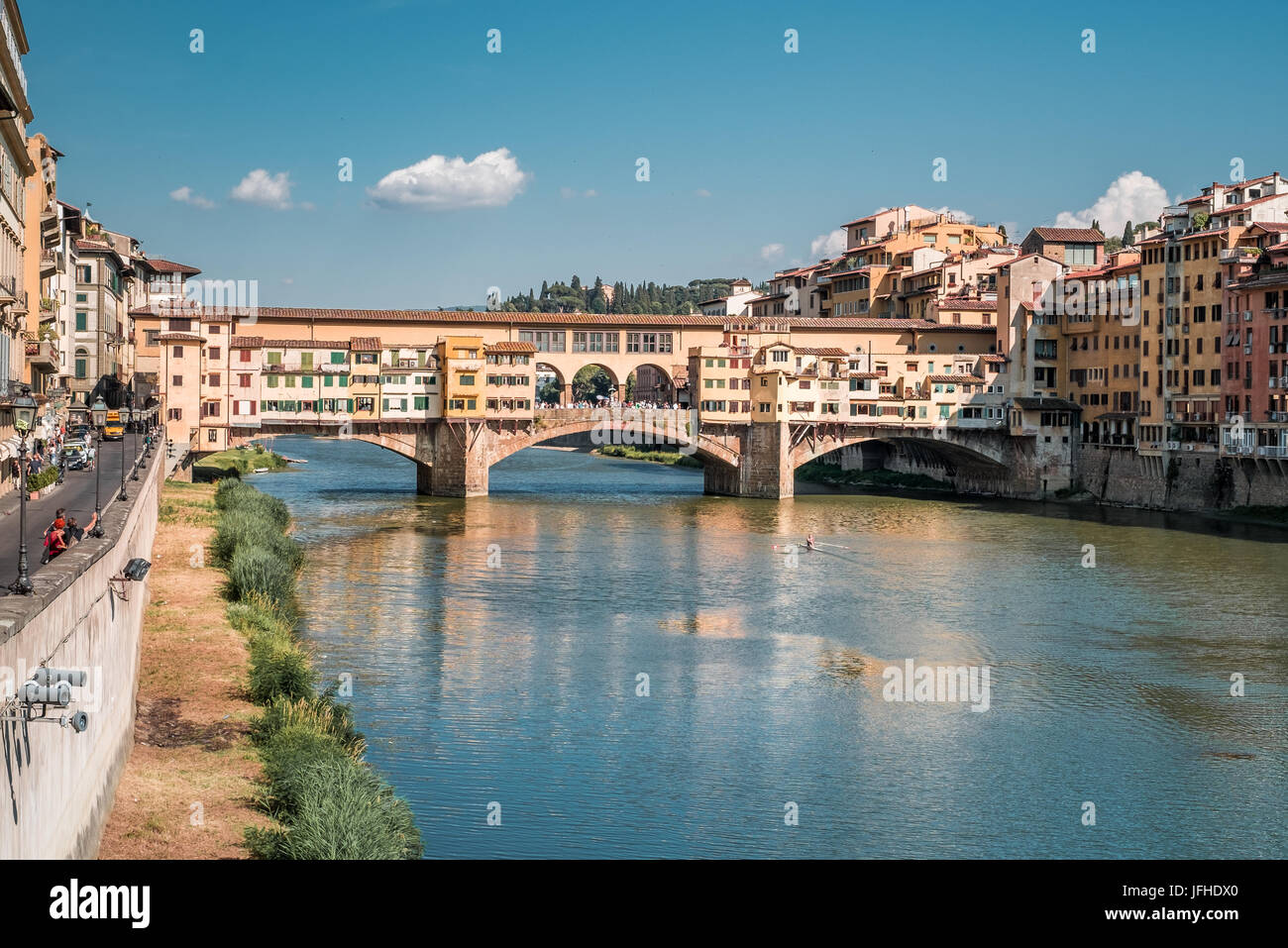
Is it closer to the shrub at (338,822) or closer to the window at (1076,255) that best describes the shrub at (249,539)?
the shrub at (338,822)

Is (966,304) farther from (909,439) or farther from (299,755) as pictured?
(299,755)

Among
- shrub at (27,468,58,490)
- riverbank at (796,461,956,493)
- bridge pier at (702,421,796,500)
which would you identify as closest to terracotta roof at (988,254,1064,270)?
riverbank at (796,461,956,493)

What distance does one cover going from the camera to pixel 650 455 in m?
110

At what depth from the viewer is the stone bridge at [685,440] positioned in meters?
72.0

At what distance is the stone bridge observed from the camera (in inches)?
2835

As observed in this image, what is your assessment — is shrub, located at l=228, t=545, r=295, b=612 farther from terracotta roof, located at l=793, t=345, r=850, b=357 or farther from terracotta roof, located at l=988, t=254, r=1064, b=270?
terracotta roof, located at l=988, t=254, r=1064, b=270

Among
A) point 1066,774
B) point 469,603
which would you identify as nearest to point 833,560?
point 469,603

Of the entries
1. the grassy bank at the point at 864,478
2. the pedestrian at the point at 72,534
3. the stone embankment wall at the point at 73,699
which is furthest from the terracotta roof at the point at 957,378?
the pedestrian at the point at 72,534

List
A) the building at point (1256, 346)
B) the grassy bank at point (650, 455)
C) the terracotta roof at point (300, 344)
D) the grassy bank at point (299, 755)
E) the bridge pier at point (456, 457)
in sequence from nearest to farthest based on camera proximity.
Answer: the grassy bank at point (299, 755) < the building at point (1256, 346) < the terracotta roof at point (300, 344) < the bridge pier at point (456, 457) < the grassy bank at point (650, 455)

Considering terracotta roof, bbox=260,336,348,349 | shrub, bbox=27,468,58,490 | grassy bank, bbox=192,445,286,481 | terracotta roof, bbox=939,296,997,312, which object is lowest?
grassy bank, bbox=192,445,286,481

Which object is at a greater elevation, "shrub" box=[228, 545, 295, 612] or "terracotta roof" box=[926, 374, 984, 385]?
"terracotta roof" box=[926, 374, 984, 385]

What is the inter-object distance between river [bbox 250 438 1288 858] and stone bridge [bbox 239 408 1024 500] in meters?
12.7

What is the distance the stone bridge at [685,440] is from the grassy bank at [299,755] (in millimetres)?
34962
